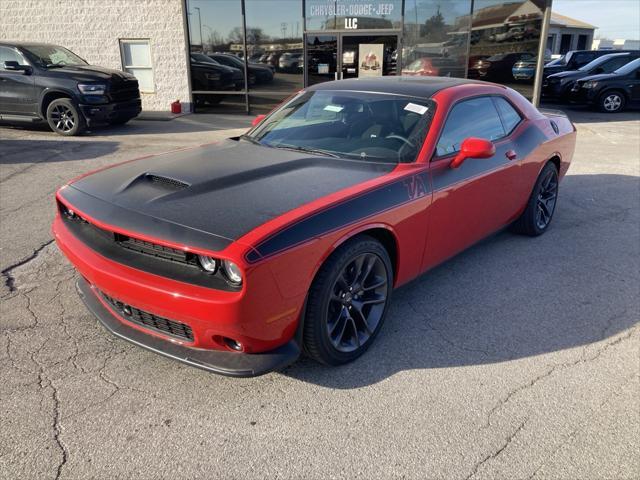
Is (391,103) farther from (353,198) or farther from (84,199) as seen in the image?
(84,199)

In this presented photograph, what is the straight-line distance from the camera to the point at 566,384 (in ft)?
9.76

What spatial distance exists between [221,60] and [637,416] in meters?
13.6

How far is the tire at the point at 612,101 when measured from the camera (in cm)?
1598

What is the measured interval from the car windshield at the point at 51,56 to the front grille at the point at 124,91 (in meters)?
1.20

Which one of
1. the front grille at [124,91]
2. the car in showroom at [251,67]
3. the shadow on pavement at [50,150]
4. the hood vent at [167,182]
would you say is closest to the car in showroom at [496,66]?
the car in showroom at [251,67]

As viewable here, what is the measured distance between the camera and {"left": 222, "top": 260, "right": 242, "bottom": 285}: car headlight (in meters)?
2.44

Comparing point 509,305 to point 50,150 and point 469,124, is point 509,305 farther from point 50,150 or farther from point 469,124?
point 50,150

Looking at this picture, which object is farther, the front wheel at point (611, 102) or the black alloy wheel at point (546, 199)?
the front wheel at point (611, 102)

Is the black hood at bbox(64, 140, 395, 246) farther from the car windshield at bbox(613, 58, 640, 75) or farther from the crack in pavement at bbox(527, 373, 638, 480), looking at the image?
the car windshield at bbox(613, 58, 640, 75)

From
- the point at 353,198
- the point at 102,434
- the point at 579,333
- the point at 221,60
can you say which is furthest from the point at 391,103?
the point at 221,60

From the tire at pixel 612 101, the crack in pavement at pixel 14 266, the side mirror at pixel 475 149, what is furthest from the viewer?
the tire at pixel 612 101

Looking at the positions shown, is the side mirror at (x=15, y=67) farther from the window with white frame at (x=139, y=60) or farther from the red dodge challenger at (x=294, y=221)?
the red dodge challenger at (x=294, y=221)

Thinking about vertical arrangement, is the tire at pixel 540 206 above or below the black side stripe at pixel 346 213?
below

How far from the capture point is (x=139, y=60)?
15000mm
